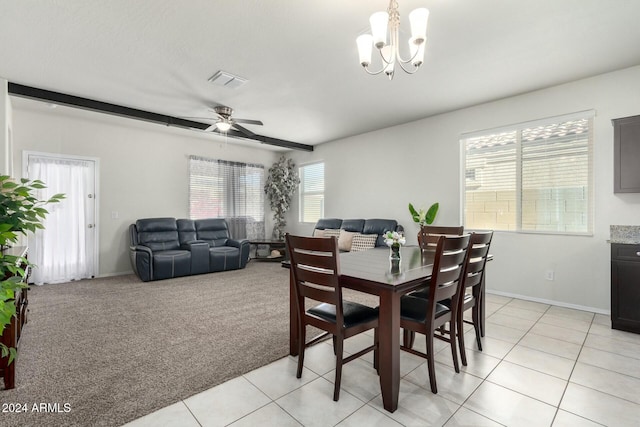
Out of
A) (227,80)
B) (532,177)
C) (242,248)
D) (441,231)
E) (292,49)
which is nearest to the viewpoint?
(292,49)

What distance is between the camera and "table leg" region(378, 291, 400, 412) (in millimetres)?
1686

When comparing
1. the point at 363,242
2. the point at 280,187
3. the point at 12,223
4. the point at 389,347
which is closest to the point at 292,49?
the point at 12,223

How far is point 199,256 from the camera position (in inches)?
207

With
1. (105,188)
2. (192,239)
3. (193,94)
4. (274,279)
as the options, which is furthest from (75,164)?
(274,279)

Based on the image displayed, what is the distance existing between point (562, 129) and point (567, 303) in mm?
2125

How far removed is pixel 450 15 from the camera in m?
2.29

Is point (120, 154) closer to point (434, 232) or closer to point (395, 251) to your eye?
point (395, 251)

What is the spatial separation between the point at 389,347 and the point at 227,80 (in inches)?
127

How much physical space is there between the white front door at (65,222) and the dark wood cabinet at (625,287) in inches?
280

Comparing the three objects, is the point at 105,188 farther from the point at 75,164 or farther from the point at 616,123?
the point at 616,123

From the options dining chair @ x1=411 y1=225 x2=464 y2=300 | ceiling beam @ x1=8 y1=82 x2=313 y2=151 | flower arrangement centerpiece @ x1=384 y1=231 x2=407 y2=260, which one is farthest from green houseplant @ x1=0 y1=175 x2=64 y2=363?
ceiling beam @ x1=8 y1=82 x2=313 y2=151

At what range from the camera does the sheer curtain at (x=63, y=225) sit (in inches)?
179

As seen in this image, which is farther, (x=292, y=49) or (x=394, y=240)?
(x=292, y=49)

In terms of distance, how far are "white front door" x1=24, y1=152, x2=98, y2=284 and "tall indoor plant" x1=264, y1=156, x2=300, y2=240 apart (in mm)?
3425
